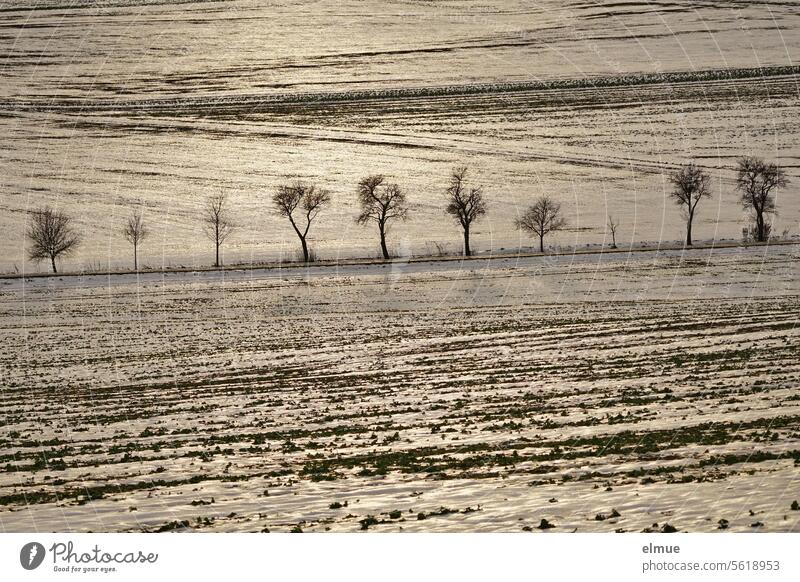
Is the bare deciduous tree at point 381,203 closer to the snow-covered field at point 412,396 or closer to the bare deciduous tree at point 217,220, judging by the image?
the snow-covered field at point 412,396

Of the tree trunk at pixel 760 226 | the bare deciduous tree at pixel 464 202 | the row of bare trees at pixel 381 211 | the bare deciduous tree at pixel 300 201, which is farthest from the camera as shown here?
the bare deciduous tree at pixel 464 202

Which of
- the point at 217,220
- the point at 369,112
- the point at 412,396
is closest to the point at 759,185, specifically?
the point at 369,112

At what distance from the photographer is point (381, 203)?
33.3 ft

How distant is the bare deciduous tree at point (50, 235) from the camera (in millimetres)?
10234

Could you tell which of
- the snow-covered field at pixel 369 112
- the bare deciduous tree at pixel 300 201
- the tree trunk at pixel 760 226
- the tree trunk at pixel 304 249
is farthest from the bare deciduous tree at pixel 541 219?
the tree trunk at pixel 304 249

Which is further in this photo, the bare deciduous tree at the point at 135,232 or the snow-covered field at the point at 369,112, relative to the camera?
the bare deciduous tree at the point at 135,232

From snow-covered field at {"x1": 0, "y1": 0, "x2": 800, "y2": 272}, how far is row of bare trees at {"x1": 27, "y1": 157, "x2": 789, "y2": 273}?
0.38 ft

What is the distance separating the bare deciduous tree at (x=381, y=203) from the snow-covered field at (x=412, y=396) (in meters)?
0.50

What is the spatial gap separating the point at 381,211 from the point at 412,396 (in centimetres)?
261

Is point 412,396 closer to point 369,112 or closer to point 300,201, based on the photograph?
point 300,201
